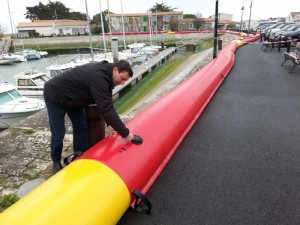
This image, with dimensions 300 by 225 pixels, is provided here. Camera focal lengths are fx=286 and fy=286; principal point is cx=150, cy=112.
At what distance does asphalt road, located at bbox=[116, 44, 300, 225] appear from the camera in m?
3.14

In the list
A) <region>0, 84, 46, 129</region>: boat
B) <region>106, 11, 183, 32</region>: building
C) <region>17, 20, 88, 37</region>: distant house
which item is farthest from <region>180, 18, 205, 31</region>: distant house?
<region>0, 84, 46, 129</region>: boat

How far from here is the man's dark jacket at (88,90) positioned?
3303 millimetres

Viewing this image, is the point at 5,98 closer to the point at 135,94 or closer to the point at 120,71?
the point at 135,94

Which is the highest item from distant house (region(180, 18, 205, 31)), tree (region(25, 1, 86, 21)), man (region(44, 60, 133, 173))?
tree (region(25, 1, 86, 21))

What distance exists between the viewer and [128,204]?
301cm

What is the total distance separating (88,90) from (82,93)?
0.27 feet

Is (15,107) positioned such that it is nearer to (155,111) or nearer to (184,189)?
(155,111)

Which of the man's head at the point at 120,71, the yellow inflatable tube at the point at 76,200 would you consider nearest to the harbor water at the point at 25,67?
the man's head at the point at 120,71

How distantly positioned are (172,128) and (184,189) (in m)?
1.17

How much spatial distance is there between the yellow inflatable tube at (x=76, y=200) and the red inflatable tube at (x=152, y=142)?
17cm

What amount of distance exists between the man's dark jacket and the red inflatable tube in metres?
0.28

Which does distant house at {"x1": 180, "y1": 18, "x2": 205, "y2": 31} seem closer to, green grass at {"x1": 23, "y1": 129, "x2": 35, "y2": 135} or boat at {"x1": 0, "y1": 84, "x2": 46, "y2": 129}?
boat at {"x1": 0, "y1": 84, "x2": 46, "y2": 129}

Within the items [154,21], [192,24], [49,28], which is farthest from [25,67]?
[192,24]

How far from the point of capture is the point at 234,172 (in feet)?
13.1
